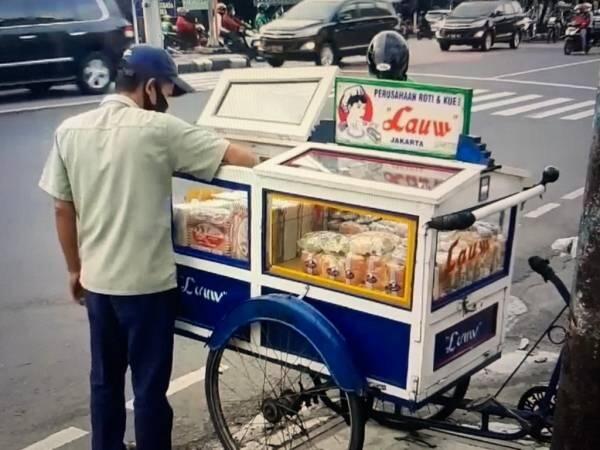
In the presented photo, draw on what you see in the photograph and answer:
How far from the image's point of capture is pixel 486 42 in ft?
78.6

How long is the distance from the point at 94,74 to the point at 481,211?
470 inches

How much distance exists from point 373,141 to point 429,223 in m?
0.59

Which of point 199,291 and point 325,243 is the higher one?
point 325,243

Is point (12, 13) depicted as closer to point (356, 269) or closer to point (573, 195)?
point (573, 195)

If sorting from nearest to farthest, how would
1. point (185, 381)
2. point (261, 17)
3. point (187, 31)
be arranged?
point (185, 381)
point (187, 31)
point (261, 17)

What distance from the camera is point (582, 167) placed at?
916cm

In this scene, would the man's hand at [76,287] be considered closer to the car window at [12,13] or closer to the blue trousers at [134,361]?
the blue trousers at [134,361]

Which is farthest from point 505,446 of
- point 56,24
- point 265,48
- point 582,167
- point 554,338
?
point 265,48

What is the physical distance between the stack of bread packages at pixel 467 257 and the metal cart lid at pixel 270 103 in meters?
0.69

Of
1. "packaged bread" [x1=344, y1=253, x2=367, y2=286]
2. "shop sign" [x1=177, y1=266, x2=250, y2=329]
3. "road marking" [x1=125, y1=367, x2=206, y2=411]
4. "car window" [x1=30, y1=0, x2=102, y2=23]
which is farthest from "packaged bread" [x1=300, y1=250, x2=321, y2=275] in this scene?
"car window" [x1=30, y1=0, x2=102, y2=23]

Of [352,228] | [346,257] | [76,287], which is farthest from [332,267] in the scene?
[76,287]

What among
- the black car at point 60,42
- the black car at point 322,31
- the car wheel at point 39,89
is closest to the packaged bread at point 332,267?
the black car at point 60,42

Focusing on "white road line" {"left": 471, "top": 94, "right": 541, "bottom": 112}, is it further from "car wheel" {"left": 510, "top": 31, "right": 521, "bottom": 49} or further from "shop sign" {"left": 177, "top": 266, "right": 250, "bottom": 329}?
"car wheel" {"left": 510, "top": 31, "right": 521, "bottom": 49}

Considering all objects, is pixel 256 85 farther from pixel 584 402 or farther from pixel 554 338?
pixel 554 338
